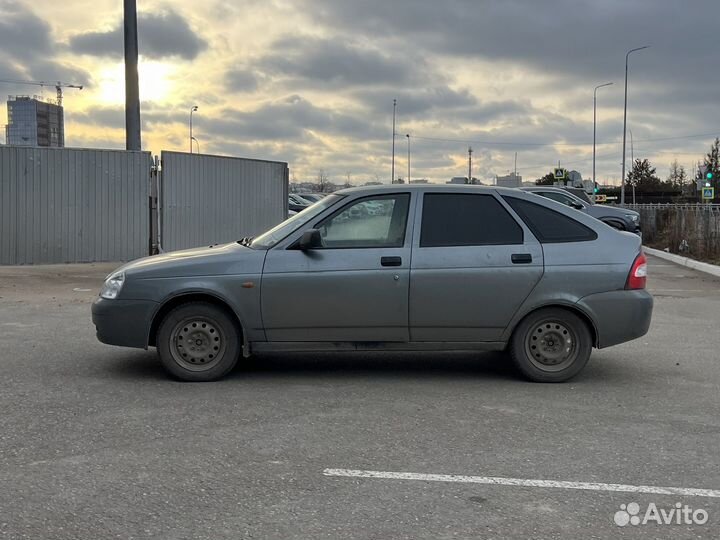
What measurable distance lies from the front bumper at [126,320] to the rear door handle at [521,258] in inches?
119

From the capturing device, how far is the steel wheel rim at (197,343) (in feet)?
21.5

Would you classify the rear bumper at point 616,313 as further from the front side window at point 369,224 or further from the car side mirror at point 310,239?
the car side mirror at point 310,239

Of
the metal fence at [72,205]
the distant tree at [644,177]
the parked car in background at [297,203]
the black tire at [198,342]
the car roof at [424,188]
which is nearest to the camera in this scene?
the black tire at [198,342]

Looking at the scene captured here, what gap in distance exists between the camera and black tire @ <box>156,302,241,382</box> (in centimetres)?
653

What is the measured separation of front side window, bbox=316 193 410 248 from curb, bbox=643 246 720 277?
1189cm

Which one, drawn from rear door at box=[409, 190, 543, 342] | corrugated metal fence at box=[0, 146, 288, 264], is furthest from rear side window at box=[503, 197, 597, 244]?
corrugated metal fence at box=[0, 146, 288, 264]

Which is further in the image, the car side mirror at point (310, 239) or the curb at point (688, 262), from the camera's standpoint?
the curb at point (688, 262)

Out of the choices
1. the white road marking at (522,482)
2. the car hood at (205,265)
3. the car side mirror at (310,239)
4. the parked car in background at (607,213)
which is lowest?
the white road marking at (522,482)

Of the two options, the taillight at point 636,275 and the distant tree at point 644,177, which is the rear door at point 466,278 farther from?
the distant tree at point 644,177

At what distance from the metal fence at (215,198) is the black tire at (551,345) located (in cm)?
1146

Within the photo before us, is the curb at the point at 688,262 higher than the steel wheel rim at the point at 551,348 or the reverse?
higher

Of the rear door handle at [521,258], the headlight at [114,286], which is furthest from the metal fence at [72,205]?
the rear door handle at [521,258]

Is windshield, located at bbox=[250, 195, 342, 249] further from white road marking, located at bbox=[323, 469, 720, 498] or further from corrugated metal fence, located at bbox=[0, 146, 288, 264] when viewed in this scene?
corrugated metal fence, located at bbox=[0, 146, 288, 264]

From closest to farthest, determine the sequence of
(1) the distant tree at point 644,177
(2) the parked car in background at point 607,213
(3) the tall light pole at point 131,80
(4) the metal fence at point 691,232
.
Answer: (3) the tall light pole at point 131,80 < (4) the metal fence at point 691,232 < (2) the parked car in background at point 607,213 < (1) the distant tree at point 644,177
